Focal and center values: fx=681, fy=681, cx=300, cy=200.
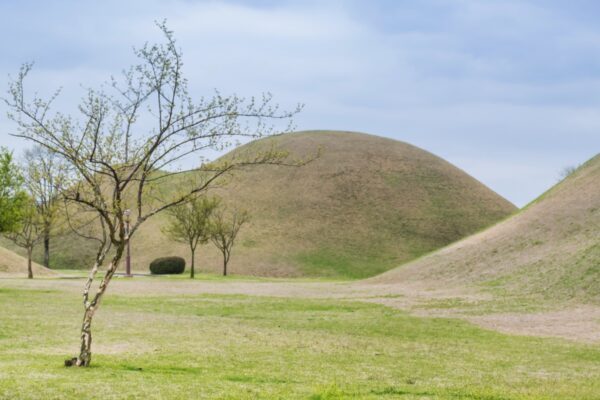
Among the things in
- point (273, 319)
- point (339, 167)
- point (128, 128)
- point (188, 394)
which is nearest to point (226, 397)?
point (188, 394)

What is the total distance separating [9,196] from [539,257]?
4318 cm

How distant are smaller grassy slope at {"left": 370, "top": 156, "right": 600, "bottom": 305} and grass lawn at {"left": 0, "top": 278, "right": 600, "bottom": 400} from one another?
17415mm

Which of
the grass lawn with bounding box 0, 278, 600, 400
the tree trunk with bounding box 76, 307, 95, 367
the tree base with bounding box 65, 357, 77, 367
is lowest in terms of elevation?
the grass lawn with bounding box 0, 278, 600, 400

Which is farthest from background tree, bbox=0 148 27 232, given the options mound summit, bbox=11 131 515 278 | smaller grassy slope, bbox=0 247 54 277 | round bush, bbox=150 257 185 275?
mound summit, bbox=11 131 515 278

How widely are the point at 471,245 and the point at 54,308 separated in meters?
47.0

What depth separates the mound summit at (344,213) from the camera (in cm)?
11519

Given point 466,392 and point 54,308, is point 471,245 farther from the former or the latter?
point 466,392

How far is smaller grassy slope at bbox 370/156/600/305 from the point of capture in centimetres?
4741

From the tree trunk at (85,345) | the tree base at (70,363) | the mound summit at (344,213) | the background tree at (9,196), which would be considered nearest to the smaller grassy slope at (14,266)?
the mound summit at (344,213)

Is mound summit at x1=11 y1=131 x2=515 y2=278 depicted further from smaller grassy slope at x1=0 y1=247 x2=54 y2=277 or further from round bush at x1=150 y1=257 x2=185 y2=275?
smaller grassy slope at x1=0 y1=247 x2=54 y2=277

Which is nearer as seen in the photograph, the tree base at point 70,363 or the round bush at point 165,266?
the tree base at point 70,363

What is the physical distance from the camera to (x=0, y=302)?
39.4 m

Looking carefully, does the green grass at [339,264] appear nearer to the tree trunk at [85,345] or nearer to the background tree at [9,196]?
the background tree at [9,196]

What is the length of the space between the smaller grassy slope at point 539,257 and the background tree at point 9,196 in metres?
34.5
